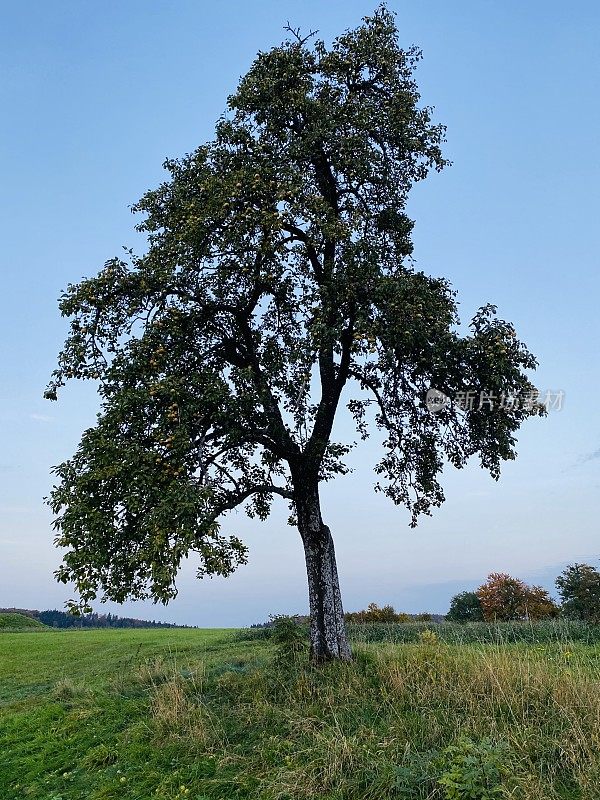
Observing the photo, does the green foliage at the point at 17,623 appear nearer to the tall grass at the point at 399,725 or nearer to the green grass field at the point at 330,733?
the green grass field at the point at 330,733

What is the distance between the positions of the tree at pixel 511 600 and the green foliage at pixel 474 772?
31.5 m

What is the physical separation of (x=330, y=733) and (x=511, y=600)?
1301 inches

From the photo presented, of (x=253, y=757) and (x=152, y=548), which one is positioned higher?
(x=152, y=548)

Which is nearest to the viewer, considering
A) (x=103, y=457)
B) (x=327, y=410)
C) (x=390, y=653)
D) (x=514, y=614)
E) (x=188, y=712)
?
(x=188, y=712)

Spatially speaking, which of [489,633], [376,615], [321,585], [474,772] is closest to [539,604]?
[376,615]

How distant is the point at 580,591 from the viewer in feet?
94.3

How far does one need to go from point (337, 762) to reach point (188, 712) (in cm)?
387

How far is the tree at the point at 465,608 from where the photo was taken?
136 feet

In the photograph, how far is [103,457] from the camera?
12227 millimetres

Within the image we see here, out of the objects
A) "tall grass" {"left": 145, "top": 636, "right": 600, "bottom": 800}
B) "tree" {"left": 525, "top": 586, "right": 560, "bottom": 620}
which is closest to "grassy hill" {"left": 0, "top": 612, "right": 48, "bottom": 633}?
"tree" {"left": 525, "top": 586, "right": 560, "bottom": 620}

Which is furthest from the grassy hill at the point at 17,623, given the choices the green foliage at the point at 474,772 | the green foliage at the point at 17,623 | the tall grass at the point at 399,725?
the green foliage at the point at 474,772

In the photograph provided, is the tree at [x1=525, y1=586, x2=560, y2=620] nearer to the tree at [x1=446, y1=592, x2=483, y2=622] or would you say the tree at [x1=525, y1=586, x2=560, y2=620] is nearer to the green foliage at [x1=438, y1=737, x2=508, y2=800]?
the tree at [x1=446, y1=592, x2=483, y2=622]

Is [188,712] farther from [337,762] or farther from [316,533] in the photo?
[316,533]

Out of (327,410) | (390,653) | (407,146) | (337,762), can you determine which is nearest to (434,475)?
(327,410)
